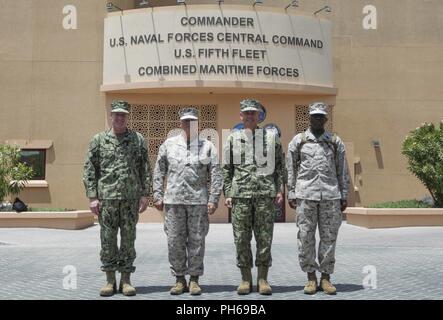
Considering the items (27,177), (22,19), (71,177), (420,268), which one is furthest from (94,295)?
(22,19)

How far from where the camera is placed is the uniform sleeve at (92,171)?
20.4 feet

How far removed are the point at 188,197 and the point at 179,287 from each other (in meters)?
0.96

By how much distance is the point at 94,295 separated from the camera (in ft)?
19.8

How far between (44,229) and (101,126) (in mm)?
5060

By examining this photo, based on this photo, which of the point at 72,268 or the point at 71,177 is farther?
the point at 71,177

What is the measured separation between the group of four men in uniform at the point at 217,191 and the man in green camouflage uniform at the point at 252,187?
0.04ft

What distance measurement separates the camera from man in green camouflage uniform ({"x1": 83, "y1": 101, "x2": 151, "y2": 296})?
6168 mm

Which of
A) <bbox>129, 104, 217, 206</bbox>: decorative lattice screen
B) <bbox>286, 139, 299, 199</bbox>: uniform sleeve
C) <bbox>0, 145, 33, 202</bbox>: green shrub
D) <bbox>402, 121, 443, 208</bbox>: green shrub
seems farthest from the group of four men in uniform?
<bbox>129, 104, 217, 206</bbox>: decorative lattice screen

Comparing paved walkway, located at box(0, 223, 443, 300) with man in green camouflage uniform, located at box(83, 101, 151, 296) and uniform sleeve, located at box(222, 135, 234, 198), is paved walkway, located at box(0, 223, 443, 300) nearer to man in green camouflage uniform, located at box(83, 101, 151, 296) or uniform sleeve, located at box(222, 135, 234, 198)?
man in green camouflage uniform, located at box(83, 101, 151, 296)

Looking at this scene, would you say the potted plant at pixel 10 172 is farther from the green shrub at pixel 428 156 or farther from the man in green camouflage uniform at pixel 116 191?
the man in green camouflage uniform at pixel 116 191

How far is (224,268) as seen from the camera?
8.25 metres

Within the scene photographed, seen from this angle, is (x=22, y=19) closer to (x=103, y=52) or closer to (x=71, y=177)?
(x=103, y=52)

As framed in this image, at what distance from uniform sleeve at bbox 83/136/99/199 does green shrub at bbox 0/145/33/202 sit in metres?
11.8

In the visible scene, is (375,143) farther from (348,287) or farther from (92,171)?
(92,171)
